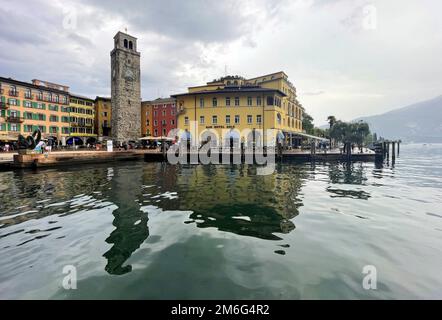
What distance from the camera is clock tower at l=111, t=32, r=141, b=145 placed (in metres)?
58.3

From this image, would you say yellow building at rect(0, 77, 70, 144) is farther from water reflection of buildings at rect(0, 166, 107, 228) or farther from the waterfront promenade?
water reflection of buildings at rect(0, 166, 107, 228)

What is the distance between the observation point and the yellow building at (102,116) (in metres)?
72.8

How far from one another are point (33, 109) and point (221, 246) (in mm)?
67446

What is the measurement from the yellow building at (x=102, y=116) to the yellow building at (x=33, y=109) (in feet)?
30.4

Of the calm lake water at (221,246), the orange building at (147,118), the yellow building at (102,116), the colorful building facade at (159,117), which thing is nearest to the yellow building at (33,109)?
the yellow building at (102,116)

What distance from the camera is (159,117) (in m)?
76.2

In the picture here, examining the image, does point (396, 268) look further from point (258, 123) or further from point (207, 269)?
point (258, 123)

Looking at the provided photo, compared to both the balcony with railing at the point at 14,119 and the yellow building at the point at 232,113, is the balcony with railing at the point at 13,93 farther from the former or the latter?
the yellow building at the point at 232,113

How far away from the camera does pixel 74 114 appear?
66.8m

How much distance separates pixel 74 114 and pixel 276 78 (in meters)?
56.2
